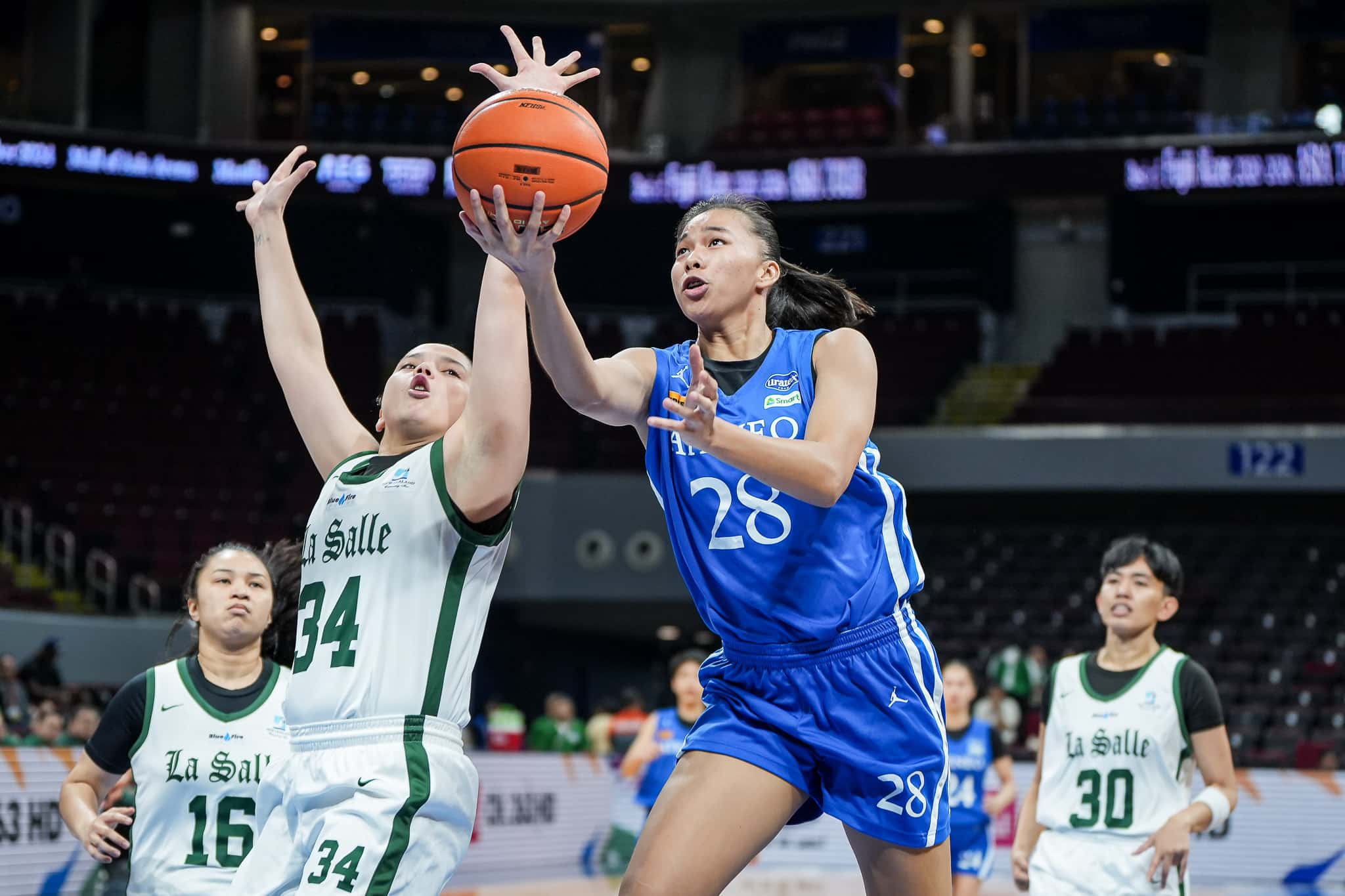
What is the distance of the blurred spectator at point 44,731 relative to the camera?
412 inches

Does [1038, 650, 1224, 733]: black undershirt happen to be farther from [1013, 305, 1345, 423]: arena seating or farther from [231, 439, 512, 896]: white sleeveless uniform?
[1013, 305, 1345, 423]: arena seating

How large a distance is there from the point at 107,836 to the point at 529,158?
229 centimetres

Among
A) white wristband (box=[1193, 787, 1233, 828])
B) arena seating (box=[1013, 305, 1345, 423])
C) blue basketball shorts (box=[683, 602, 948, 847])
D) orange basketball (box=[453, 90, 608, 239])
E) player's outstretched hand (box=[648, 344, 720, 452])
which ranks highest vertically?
arena seating (box=[1013, 305, 1345, 423])

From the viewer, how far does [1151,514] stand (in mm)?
21375

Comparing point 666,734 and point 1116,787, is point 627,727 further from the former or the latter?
point 1116,787

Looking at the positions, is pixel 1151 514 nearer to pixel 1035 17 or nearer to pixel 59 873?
pixel 1035 17

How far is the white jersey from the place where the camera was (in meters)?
4.47

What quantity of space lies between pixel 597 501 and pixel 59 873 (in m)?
13.2

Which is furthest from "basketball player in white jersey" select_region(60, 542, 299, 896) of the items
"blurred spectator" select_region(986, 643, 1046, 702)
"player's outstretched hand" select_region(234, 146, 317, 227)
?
"blurred spectator" select_region(986, 643, 1046, 702)

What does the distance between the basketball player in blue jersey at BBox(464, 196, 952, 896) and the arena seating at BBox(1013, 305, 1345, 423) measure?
1777cm

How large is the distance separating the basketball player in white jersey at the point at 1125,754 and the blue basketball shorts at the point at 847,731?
2333 millimetres

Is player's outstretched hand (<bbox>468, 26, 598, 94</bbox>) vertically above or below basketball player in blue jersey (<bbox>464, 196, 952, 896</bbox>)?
above

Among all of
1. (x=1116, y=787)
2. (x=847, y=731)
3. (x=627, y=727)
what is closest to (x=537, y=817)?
(x=627, y=727)

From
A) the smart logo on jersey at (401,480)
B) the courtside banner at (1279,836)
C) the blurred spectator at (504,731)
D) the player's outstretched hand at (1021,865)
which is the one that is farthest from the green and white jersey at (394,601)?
the blurred spectator at (504,731)
